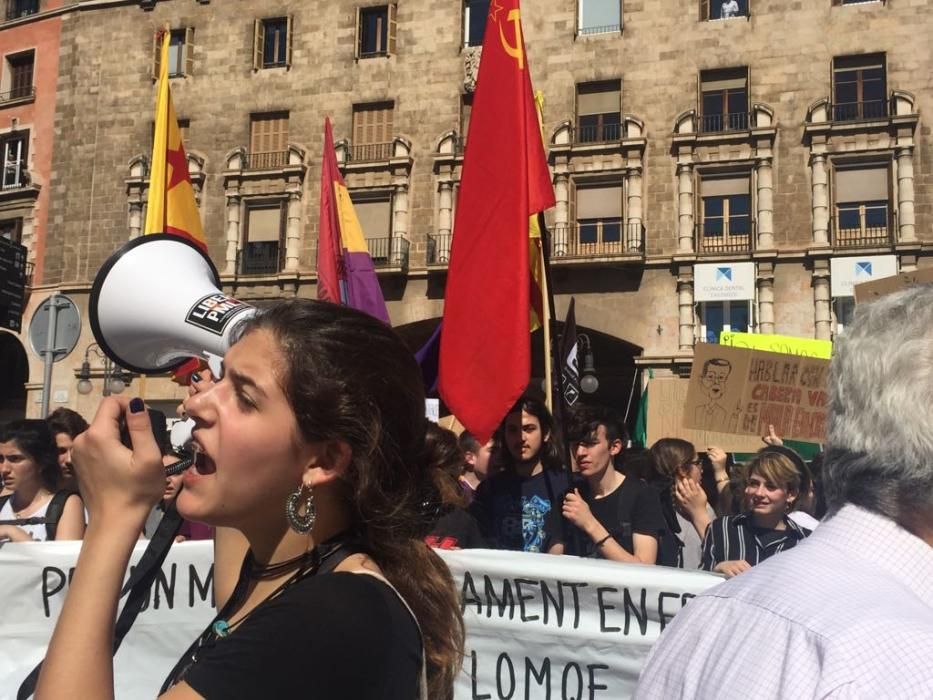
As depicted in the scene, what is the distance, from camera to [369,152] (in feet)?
69.6

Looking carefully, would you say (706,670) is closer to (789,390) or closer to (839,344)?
(839,344)

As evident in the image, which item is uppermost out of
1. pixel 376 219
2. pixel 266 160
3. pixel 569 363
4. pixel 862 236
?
pixel 266 160

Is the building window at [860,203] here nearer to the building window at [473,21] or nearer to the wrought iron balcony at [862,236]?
the wrought iron balcony at [862,236]

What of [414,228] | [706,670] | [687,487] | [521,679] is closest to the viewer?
[706,670]

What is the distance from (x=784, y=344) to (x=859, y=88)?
10548 mm

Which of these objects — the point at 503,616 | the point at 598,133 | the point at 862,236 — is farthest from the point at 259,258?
the point at 503,616

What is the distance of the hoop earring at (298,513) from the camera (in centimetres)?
153

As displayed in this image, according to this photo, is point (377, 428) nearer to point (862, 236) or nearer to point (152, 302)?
point (152, 302)

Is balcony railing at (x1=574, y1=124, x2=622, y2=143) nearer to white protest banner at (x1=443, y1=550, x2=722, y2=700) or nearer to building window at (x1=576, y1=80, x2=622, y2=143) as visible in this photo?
building window at (x1=576, y1=80, x2=622, y2=143)

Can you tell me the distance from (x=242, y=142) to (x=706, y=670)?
73.1 feet

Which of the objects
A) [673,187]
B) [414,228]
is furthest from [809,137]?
[414,228]

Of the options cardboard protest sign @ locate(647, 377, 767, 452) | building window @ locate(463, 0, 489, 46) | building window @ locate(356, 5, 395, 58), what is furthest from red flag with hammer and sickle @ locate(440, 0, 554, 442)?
building window @ locate(356, 5, 395, 58)

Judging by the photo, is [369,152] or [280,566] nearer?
[280,566]

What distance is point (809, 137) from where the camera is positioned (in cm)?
1886
